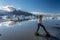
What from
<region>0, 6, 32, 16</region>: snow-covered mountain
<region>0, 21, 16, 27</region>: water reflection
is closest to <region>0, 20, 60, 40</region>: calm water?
<region>0, 21, 16, 27</region>: water reflection

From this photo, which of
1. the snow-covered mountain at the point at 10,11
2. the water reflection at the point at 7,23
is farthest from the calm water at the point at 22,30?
the snow-covered mountain at the point at 10,11

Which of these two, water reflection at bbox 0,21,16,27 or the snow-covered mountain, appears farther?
water reflection at bbox 0,21,16,27

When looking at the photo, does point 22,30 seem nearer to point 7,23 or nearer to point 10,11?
point 7,23

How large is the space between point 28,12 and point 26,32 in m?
0.95

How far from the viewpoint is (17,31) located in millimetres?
5379

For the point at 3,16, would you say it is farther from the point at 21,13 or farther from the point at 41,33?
the point at 41,33

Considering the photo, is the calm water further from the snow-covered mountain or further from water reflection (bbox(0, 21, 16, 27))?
the snow-covered mountain

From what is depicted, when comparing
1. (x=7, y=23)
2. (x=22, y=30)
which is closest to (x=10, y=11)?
(x=7, y=23)

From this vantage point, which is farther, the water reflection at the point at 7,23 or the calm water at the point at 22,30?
the calm water at the point at 22,30

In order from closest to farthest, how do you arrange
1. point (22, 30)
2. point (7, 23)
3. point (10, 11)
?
1. point (10, 11)
2. point (7, 23)
3. point (22, 30)

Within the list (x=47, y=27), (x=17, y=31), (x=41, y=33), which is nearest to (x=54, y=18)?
(x=47, y=27)

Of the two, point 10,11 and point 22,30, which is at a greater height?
point 10,11

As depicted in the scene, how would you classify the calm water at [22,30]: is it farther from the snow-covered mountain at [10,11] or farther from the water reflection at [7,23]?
the snow-covered mountain at [10,11]

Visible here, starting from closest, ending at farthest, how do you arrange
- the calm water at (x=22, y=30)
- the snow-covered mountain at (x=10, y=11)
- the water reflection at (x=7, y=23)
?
1. the snow-covered mountain at (x=10, y=11)
2. the water reflection at (x=7, y=23)
3. the calm water at (x=22, y=30)
